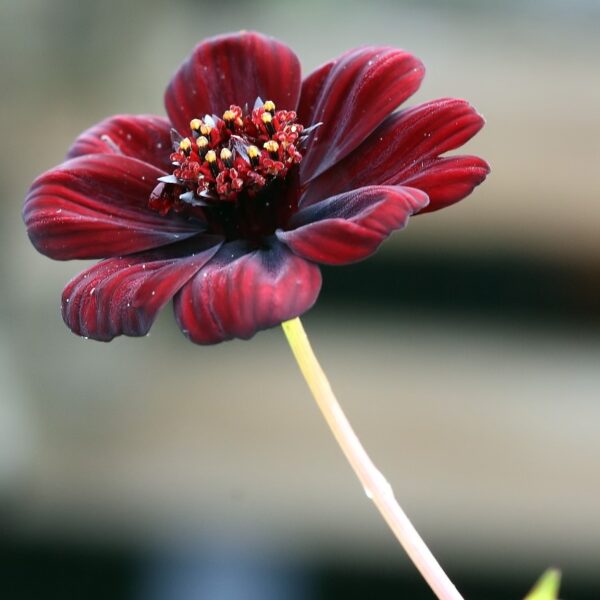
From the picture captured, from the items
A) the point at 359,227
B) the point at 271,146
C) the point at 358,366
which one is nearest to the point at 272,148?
the point at 271,146

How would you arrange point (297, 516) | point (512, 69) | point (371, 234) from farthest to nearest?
point (297, 516) → point (512, 69) → point (371, 234)

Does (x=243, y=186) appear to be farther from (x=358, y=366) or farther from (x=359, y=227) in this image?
(x=358, y=366)

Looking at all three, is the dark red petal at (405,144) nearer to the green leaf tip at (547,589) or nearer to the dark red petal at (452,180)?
the dark red petal at (452,180)

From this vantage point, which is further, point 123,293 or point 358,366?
point 358,366

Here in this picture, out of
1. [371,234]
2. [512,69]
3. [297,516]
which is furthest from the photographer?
[297,516]

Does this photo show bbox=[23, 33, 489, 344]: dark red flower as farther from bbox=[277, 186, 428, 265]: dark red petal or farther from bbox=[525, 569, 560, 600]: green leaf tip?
bbox=[525, 569, 560, 600]: green leaf tip

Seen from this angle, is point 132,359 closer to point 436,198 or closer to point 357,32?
point 357,32

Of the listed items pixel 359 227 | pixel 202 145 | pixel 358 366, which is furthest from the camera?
pixel 358 366

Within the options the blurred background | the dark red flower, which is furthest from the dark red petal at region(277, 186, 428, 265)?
the blurred background

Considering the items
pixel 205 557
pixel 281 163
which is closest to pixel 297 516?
pixel 205 557
